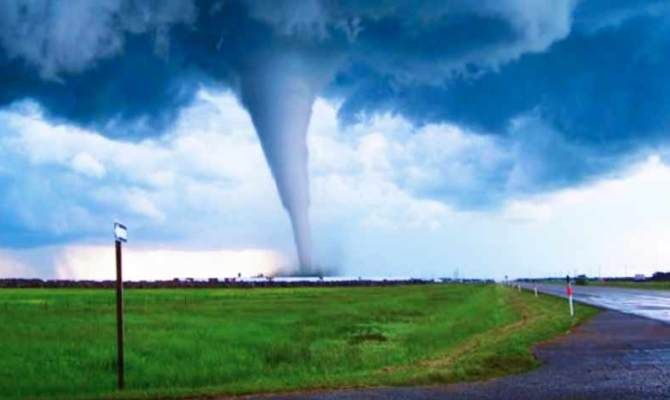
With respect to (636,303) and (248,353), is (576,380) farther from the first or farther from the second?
(636,303)

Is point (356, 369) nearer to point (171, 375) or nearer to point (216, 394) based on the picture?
point (171, 375)

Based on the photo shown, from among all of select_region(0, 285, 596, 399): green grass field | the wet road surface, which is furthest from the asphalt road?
the wet road surface

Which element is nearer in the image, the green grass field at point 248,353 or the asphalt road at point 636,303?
the green grass field at point 248,353

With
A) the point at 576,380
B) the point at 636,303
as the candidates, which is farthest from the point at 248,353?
the point at 636,303

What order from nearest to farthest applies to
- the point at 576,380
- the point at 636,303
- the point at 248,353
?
the point at 576,380 < the point at 248,353 < the point at 636,303

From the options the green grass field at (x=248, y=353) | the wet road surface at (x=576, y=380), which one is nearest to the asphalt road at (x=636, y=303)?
the green grass field at (x=248, y=353)

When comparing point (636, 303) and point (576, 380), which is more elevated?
point (576, 380)

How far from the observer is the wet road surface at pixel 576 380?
1414 cm

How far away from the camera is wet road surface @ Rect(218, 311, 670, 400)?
14141mm

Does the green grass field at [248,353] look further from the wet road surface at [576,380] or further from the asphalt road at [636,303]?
the asphalt road at [636,303]

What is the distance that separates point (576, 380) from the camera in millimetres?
15891

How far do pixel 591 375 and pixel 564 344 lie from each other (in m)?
7.91

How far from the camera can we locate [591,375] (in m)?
16.6

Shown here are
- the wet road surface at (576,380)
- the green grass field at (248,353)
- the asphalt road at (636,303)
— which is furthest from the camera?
the asphalt road at (636,303)
